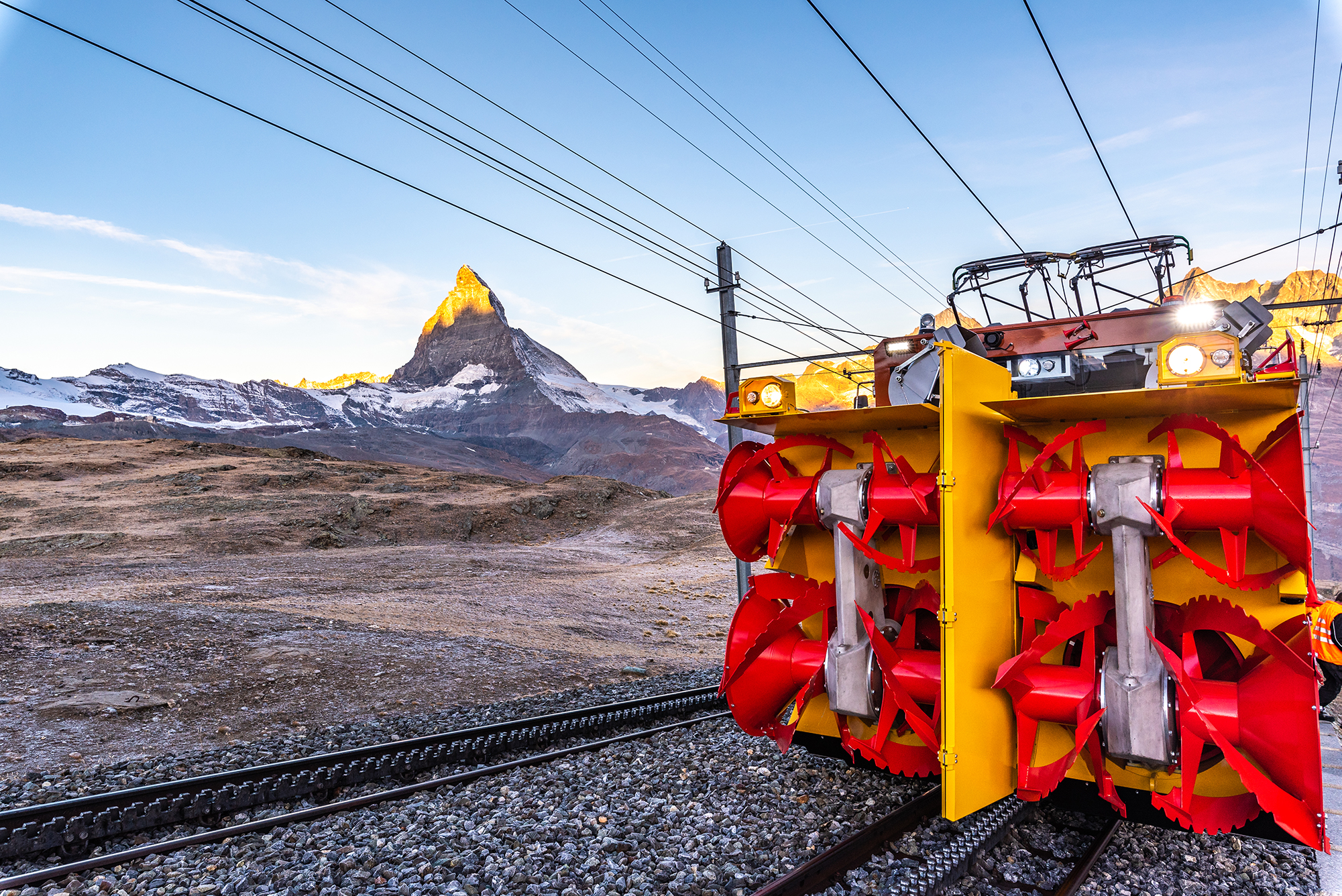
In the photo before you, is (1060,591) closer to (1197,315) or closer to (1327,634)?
(1327,634)

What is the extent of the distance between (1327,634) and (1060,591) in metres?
1.68

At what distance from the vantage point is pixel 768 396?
4902 mm

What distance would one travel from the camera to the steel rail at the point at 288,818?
4.27m

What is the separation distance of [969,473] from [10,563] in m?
28.0

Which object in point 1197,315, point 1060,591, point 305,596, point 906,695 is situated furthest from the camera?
point 305,596

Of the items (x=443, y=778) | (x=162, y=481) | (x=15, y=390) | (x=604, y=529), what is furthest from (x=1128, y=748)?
(x=15, y=390)

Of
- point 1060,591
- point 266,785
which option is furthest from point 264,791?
point 1060,591

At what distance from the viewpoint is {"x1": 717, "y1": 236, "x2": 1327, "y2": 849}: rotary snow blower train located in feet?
11.4

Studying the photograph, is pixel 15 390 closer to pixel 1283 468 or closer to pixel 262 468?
pixel 262 468

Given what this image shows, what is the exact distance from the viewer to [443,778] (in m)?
5.58

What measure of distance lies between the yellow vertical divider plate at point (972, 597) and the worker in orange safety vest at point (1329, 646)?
6.10 ft

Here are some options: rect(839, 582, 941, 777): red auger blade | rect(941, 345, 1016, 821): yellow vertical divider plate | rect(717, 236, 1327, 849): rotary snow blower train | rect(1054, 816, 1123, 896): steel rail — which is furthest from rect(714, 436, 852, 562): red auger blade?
rect(1054, 816, 1123, 896): steel rail

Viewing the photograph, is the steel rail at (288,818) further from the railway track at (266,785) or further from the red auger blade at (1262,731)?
the red auger blade at (1262,731)

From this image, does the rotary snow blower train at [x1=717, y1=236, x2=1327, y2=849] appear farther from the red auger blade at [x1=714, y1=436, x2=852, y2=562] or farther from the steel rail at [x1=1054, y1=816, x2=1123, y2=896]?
the steel rail at [x1=1054, y1=816, x2=1123, y2=896]
